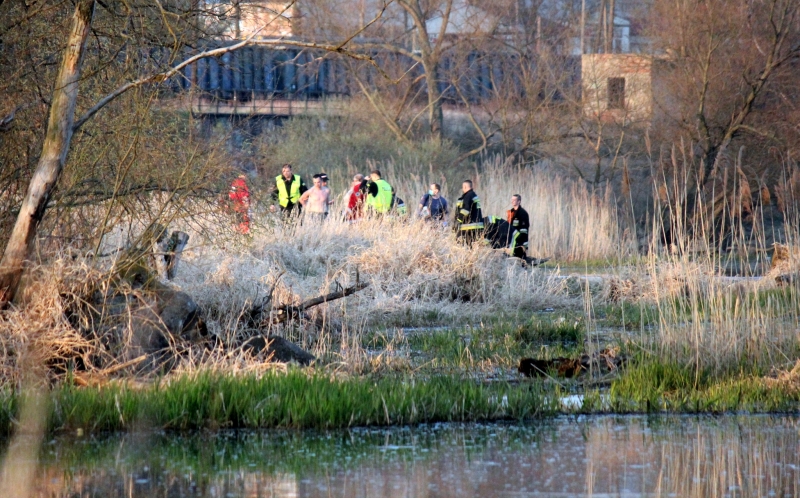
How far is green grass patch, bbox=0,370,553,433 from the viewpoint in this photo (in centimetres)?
683

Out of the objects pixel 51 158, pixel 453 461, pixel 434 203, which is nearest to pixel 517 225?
pixel 434 203

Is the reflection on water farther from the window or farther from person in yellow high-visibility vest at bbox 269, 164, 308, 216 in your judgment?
the window

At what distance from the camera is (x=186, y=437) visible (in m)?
6.72

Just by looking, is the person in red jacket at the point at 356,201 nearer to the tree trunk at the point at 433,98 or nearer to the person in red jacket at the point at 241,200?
the person in red jacket at the point at 241,200

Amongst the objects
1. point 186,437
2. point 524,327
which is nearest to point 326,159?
point 524,327

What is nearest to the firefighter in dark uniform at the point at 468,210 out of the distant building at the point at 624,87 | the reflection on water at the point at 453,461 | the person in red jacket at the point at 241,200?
the person in red jacket at the point at 241,200

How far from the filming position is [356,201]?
19.9 metres

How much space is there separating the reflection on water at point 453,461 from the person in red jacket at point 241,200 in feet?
10.6

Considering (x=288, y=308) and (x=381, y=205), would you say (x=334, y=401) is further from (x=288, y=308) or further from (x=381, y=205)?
(x=381, y=205)

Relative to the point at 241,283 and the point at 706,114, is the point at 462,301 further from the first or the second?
the point at 706,114

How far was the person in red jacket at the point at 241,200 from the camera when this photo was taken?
380 inches

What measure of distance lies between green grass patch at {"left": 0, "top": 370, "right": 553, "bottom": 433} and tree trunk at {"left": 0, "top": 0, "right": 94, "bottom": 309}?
1.31 metres

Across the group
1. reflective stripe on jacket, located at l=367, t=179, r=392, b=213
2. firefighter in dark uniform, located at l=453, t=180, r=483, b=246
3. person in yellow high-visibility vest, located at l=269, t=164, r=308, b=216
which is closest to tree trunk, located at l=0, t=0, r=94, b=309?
firefighter in dark uniform, located at l=453, t=180, r=483, b=246

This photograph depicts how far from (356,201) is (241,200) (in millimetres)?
10044
